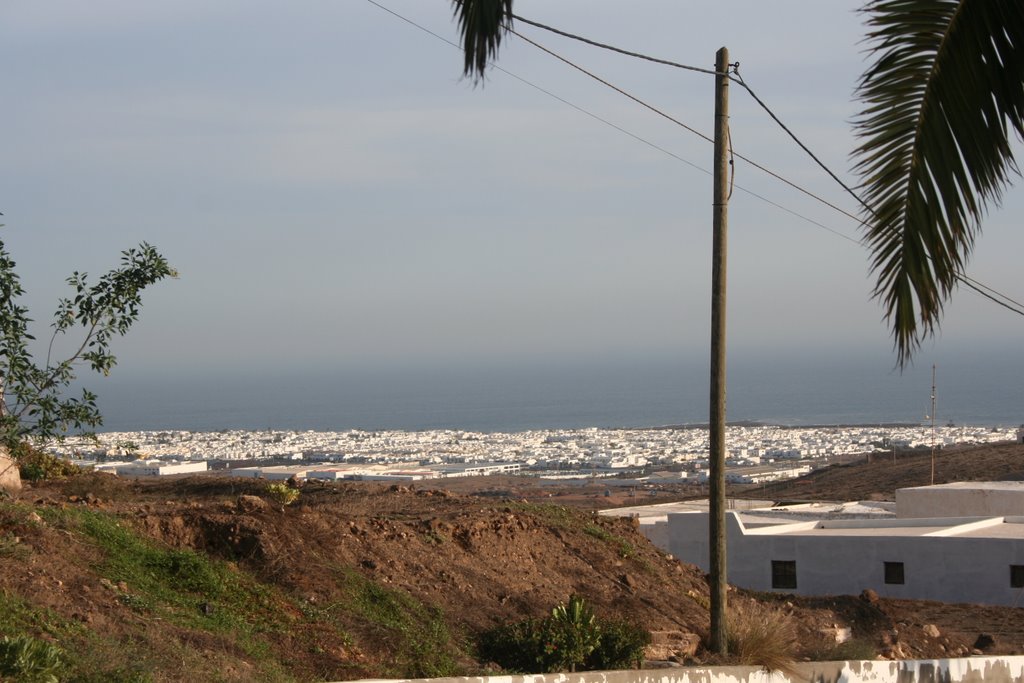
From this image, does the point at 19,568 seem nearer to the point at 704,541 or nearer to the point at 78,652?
the point at 78,652

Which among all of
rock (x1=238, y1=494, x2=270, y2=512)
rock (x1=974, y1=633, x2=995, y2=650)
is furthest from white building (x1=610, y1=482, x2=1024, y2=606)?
rock (x1=238, y1=494, x2=270, y2=512)

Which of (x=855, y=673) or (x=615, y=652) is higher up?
(x=855, y=673)

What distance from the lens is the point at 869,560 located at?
991 inches

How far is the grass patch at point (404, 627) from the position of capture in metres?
11.4

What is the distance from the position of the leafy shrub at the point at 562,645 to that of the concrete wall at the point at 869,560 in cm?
1380

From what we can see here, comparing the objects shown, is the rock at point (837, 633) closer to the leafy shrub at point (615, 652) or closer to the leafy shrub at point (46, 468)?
the leafy shrub at point (615, 652)

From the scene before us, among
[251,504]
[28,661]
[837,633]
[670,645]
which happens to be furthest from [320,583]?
[837,633]

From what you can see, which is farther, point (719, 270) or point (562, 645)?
point (562, 645)

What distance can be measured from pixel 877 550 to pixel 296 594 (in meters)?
16.6

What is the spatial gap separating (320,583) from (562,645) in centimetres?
268

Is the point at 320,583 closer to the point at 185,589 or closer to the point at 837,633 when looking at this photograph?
the point at 185,589

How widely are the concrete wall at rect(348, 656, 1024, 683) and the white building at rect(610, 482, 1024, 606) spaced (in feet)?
41.2

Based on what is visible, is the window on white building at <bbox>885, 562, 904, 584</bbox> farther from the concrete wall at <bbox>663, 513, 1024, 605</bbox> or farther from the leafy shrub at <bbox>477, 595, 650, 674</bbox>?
the leafy shrub at <bbox>477, 595, 650, 674</bbox>

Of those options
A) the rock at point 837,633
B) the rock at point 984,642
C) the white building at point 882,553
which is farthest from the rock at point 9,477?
the white building at point 882,553
